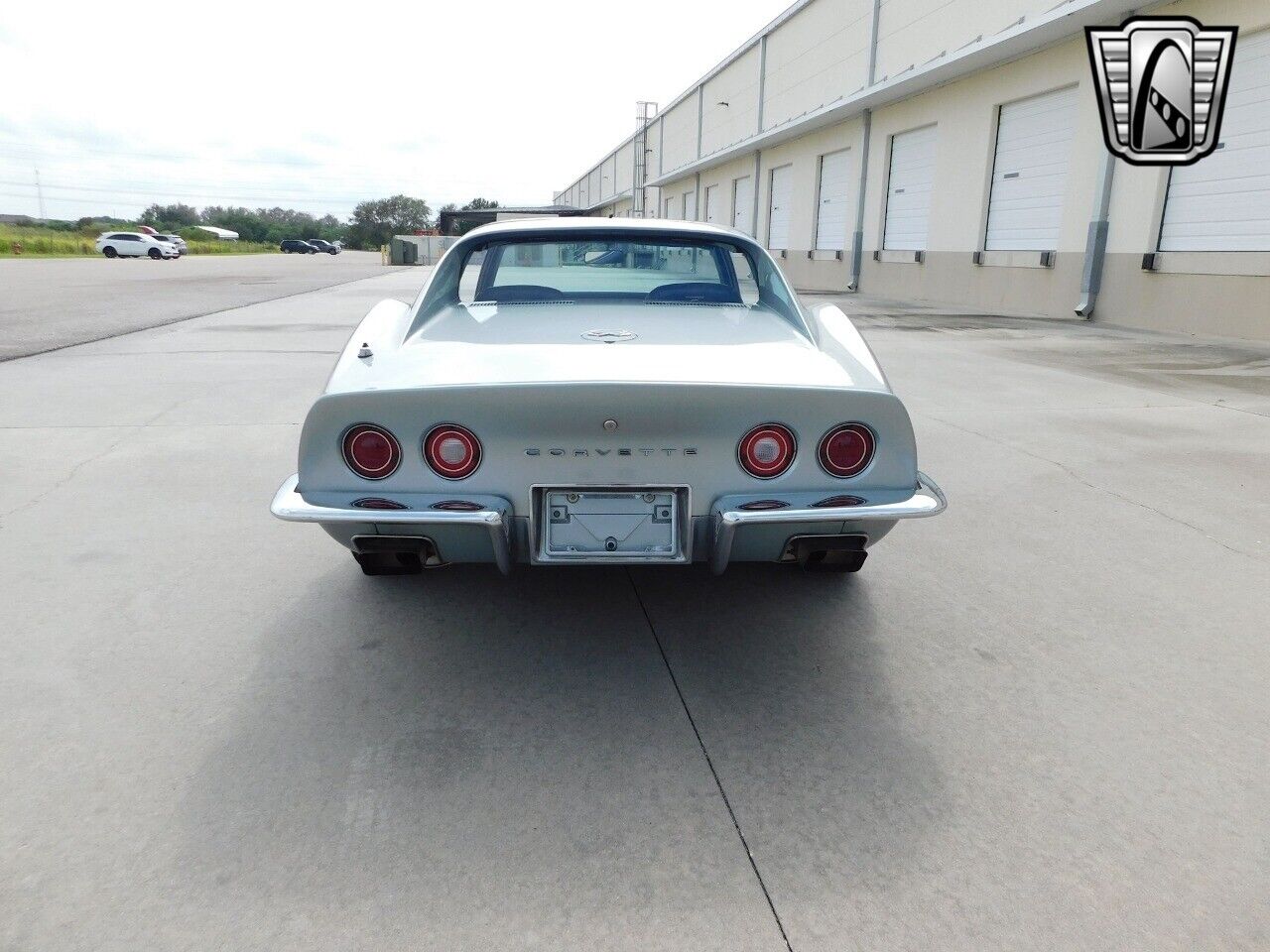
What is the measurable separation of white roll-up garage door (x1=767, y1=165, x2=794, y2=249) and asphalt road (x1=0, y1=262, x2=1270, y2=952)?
75.7ft

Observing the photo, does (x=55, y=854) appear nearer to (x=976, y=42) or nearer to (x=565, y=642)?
(x=565, y=642)

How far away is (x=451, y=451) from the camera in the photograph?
2320 mm

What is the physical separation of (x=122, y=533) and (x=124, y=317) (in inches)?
430

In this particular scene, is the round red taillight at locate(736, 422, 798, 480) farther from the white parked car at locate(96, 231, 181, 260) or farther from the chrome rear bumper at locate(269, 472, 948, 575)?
the white parked car at locate(96, 231, 181, 260)

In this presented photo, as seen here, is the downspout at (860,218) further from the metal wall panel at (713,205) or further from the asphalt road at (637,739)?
the asphalt road at (637,739)

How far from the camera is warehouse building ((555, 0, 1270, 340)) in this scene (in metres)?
10.9

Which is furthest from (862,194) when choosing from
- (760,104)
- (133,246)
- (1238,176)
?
(133,246)

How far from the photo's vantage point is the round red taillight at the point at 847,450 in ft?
7.77

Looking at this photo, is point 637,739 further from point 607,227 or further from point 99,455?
point 99,455

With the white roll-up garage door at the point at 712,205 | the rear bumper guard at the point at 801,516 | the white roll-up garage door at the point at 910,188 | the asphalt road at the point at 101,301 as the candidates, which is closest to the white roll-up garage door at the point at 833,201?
the white roll-up garage door at the point at 910,188

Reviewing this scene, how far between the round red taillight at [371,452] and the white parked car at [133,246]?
51.2 metres

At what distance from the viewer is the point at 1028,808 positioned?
1981 millimetres

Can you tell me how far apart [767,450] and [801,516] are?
7.5 inches

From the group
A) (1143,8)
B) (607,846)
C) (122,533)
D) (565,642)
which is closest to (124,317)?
(122,533)
